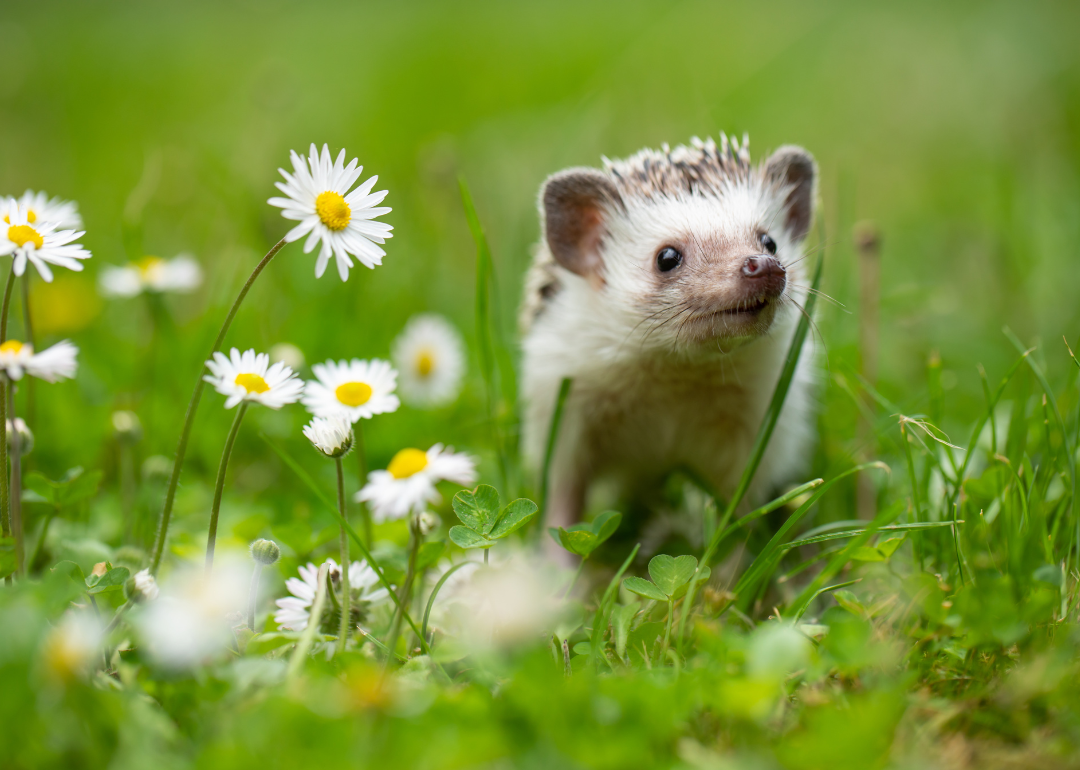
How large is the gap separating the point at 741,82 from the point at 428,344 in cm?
521

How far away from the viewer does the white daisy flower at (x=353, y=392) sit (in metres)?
1.95

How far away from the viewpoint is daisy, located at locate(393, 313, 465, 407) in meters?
3.43

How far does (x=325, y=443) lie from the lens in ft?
5.87

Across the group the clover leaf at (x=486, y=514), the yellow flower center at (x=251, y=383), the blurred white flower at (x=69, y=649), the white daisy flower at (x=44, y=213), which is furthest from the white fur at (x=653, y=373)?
the blurred white flower at (x=69, y=649)

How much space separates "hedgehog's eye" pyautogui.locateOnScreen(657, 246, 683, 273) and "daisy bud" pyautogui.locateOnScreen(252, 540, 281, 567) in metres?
1.53

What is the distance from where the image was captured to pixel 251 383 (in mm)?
1769

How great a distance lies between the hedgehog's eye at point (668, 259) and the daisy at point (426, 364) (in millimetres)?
1071

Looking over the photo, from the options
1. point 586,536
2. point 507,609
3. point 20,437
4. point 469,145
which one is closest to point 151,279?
point 20,437

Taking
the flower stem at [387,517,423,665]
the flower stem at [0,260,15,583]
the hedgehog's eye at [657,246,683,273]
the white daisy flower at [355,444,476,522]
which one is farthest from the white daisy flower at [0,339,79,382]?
Answer: the hedgehog's eye at [657,246,683,273]

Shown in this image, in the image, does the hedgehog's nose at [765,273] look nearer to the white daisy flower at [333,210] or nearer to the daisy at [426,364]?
the white daisy flower at [333,210]

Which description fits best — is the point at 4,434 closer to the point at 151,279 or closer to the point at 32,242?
the point at 32,242

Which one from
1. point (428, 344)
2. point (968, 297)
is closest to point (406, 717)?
point (428, 344)

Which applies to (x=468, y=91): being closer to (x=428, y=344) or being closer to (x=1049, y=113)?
(x=1049, y=113)

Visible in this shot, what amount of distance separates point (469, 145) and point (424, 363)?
11.2 feet
